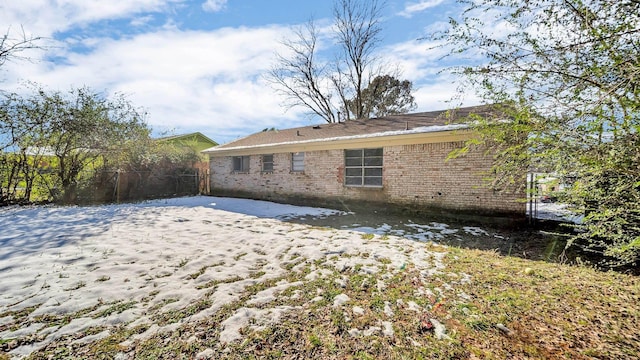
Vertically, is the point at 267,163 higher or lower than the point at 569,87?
lower

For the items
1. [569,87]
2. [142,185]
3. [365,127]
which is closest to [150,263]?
[569,87]

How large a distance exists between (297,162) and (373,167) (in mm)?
3435

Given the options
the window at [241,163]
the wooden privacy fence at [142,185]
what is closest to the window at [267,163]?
the window at [241,163]

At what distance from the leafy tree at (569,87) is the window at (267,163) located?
9513 mm

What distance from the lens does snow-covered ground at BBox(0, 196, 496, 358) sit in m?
2.51

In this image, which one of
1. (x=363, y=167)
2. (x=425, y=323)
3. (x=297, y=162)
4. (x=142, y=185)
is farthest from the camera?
(x=142, y=185)

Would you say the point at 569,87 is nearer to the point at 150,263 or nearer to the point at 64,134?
the point at 150,263

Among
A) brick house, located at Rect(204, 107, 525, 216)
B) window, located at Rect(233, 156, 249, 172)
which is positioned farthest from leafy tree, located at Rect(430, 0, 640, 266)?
window, located at Rect(233, 156, 249, 172)

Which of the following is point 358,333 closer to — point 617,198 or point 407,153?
point 617,198

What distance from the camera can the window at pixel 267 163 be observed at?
1196 cm

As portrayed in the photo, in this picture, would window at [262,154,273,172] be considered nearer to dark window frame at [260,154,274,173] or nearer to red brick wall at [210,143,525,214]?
dark window frame at [260,154,274,173]

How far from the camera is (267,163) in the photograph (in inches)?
477

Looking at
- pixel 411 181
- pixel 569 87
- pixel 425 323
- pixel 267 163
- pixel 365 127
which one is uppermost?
pixel 365 127

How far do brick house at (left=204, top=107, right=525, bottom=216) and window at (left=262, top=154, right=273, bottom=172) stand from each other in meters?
0.05
